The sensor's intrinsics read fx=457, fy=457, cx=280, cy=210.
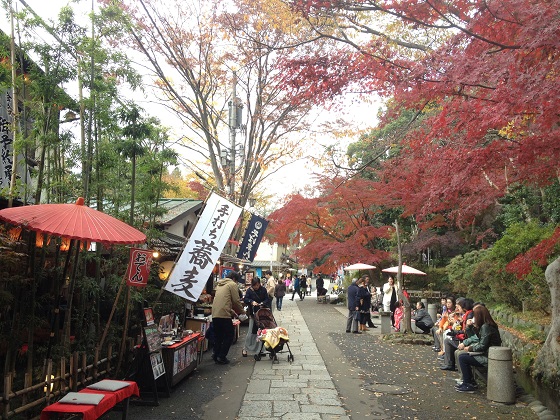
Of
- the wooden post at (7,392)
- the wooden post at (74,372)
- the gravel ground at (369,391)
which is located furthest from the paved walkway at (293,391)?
the wooden post at (7,392)

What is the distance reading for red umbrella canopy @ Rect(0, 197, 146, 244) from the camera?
4.70 metres

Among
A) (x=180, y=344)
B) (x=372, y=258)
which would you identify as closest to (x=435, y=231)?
(x=372, y=258)

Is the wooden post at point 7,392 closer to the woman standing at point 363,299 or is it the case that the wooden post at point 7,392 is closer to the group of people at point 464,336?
the group of people at point 464,336

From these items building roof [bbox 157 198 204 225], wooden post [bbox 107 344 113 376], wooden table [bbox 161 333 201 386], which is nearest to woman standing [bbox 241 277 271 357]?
wooden table [bbox 161 333 201 386]

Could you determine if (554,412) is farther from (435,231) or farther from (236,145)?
(435,231)

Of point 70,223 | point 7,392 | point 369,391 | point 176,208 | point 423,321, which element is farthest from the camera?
point 176,208

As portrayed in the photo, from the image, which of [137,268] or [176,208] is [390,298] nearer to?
[176,208]

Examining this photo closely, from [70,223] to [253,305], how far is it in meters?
6.72

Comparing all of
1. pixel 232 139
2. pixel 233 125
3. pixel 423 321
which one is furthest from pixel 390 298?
pixel 233 125

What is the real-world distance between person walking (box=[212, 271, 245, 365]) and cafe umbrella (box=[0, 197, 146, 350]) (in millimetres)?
4097

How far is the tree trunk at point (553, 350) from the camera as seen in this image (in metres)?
7.53

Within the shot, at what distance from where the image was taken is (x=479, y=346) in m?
7.44

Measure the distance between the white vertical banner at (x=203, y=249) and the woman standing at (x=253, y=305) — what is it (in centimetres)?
212

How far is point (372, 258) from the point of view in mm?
21344
